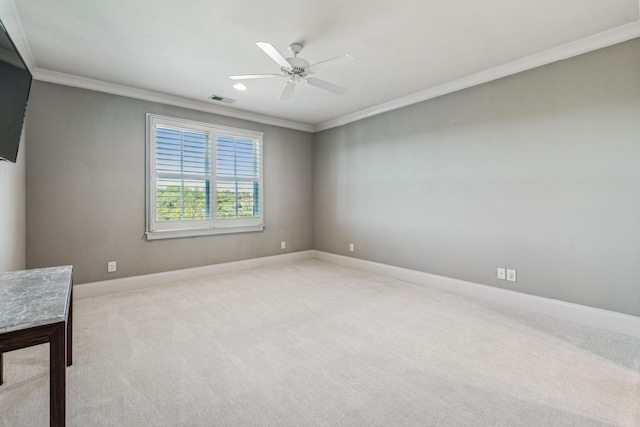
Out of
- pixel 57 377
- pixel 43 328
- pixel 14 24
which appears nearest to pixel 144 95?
pixel 14 24

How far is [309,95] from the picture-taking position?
160 inches

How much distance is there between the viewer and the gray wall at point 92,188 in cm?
330

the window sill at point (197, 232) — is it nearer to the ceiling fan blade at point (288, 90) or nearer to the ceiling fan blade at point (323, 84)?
the ceiling fan blade at point (288, 90)

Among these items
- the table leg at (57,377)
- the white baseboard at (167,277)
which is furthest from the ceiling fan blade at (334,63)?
the white baseboard at (167,277)

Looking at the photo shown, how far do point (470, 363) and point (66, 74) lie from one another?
4.94 m

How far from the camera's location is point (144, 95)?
3.90 m

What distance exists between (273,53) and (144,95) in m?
2.52

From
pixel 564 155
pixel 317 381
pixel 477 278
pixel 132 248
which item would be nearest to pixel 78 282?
pixel 132 248

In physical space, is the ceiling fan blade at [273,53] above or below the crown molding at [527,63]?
below

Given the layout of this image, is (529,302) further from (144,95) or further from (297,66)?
(144,95)

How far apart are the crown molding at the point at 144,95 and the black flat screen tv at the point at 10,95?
58.7 inches

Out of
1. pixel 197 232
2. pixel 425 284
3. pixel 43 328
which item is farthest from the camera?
pixel 197 232

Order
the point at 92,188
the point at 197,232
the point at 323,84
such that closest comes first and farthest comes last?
the point at 323,84
the point at 92,188
the point at 197,232

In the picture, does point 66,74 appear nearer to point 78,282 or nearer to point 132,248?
point 132,248
